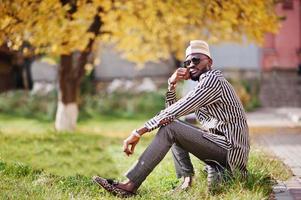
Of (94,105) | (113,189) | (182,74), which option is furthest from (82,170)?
(94,105)

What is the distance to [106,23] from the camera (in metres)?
15.9

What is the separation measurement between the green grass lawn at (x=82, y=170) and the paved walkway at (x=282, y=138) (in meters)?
0.18

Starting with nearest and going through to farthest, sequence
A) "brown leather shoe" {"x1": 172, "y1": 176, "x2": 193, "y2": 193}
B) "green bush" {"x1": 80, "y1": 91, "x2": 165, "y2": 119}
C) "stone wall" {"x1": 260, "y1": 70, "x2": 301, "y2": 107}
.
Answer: "brown leather shoe" {"x1": 172, "y1": 176, "x2": 193, "y2": 193}
"green bush" {"x1": 80, "y1": 91, "x2": 165, "y2": 119}
"stone wall" {"x1": 260, "y1": 70, "x2": 301, "y2": 107}

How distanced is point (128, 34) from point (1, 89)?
511 inches

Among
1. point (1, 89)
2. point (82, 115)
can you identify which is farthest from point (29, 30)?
point (1, 89)

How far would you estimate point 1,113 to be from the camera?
24844mm

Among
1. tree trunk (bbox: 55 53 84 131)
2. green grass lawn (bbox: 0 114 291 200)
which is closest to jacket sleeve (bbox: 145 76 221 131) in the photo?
green grass lawn (bbox: 0 114 291 200)

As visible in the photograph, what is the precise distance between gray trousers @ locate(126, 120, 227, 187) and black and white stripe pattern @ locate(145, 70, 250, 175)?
0.08 metres

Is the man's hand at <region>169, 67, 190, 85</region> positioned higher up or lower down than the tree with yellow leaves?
lower down

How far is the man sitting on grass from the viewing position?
6.10m

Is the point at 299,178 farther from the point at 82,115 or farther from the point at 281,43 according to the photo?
the point at 281,43

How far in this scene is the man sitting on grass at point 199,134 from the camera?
240 inches

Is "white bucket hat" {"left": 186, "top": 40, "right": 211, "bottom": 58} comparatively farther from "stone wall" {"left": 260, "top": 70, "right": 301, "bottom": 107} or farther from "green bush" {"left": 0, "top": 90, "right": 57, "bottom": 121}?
"stone wall" {"left": 260, "top": 70, "right": 301, "bottom": 107}

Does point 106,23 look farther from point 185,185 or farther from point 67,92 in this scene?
point 185,185
